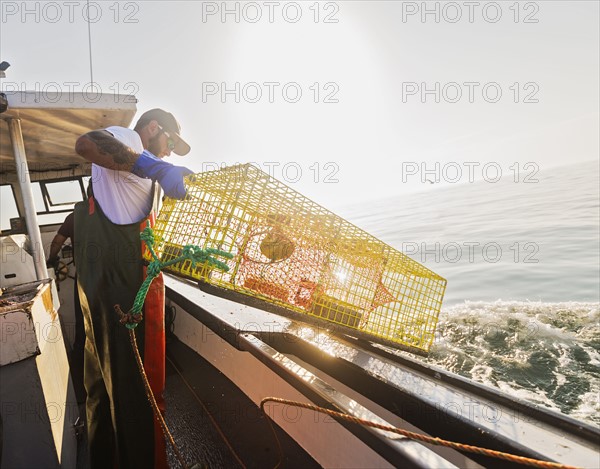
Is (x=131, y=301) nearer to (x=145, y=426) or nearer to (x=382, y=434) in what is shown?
(x=145, y=426)

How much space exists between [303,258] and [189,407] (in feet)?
5.16

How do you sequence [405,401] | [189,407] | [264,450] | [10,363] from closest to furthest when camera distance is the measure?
[10,363]
[405,401]
[264,450]
[189,407]

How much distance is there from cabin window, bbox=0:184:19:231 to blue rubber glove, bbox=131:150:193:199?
175 inches

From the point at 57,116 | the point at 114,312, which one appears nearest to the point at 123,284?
the point at 114,312

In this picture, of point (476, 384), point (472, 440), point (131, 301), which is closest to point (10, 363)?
point (131, 301)

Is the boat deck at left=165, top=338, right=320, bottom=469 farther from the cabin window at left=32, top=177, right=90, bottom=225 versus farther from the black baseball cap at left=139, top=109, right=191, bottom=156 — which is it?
the cabin window at left=32, top=177, right=90, bottom=225

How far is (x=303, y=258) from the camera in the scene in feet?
7.18

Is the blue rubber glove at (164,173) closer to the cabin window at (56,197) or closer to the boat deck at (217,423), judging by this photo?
the boat deck at (217,423)

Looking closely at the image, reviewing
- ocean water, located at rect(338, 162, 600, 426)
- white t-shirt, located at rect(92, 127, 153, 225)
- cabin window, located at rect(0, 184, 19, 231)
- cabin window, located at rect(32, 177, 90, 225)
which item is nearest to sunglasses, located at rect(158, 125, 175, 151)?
white t-shirt, located at rect(92, 127, 153, 225)

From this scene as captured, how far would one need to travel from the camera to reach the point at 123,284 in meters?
1.86

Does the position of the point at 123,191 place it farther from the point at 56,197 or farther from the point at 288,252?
the point at 56,197

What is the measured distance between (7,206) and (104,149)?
464 centimetres

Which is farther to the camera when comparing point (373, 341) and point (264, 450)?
point (373, 341)

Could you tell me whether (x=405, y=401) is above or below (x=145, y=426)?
above
